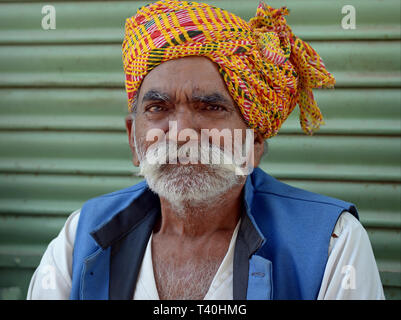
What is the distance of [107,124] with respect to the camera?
297 centimetres

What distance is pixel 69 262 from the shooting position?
2070 millimetres

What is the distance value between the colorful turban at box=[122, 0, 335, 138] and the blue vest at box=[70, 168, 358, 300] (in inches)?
15.0

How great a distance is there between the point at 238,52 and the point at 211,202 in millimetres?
689

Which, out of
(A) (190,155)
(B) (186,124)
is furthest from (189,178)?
(B) (186,124)

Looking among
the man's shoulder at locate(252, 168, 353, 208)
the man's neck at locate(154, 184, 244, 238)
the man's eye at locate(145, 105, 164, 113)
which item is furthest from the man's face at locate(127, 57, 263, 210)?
the man's shoulder at locate(252, 168, 353, 208)

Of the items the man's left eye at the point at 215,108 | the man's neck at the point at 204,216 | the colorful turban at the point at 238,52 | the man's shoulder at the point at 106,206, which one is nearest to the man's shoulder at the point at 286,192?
the man's neck at the point at 204,216

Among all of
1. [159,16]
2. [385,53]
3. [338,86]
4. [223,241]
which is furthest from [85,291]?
[385,53]

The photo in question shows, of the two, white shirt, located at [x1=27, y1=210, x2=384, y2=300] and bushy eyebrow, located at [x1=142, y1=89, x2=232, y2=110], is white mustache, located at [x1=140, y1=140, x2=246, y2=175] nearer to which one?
bushy eyebrow, located at [x1=142, y1=89, x2=232, y2=110]

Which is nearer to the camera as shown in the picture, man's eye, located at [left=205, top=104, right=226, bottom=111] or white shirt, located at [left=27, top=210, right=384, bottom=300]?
white shirt, located at [left=27, top=210, right=384, bottom=300]

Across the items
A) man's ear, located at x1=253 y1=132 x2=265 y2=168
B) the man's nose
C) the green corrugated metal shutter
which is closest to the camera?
the man's nose

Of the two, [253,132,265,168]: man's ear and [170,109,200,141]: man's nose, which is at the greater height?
[170,109,200,141]: man's nose

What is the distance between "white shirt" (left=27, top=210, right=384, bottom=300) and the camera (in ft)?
5.70

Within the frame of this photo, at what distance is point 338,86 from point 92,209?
1714 mm

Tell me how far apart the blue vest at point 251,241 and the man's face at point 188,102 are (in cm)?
26
